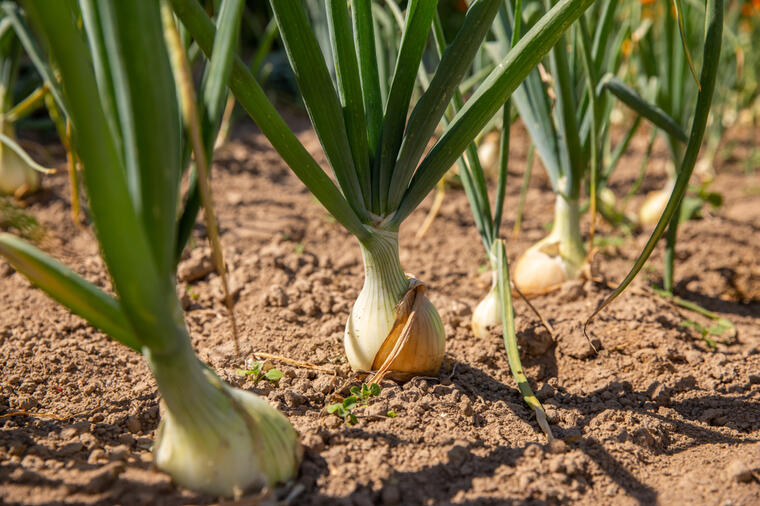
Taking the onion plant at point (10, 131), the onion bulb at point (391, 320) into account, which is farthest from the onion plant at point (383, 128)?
the onion plant at point (10, 131)

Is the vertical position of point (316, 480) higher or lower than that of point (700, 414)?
lower

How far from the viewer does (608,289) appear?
166 cm

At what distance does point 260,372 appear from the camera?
1161mm

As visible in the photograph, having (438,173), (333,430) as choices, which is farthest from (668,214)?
(333,430)

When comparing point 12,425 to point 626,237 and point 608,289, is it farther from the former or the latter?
point 626,237

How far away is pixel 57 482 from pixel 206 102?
0.52 metres

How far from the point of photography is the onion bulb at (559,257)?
5.41 feet

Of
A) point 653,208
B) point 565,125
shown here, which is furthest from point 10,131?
point 653,208

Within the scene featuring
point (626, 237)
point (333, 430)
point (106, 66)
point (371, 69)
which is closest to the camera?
point (106, 66)

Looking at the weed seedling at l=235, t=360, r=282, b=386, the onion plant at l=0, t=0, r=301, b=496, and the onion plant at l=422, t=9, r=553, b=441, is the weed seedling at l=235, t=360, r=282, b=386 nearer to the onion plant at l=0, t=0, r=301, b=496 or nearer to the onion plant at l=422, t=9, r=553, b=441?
the onion plant at l=0, t=0, r=301, b=496

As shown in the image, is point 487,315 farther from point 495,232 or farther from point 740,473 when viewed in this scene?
point 740,473

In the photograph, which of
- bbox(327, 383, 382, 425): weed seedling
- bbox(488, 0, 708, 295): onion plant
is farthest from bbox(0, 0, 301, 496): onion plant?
bbox(488, 0, 708, 295): onion plant

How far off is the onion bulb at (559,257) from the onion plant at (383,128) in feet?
1.92

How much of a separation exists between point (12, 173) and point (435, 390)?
5.98 feet
